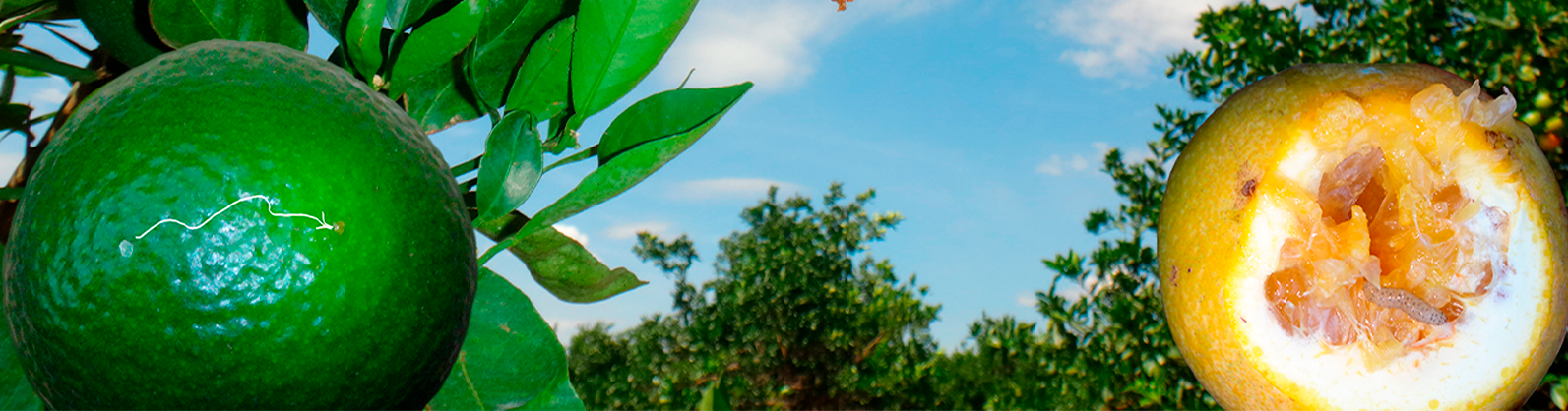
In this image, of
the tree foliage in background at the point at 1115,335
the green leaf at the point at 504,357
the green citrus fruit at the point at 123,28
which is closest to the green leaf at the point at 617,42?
the green leaf at the point at 504,357

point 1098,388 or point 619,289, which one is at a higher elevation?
point 619,289

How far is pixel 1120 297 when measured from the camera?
1.89m

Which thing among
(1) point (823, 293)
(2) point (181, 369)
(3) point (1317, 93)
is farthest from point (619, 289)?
(1) point (823, 293)

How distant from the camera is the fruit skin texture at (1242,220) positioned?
3.10 feet

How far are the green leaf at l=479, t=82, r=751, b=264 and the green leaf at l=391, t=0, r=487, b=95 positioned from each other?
96 millimetres

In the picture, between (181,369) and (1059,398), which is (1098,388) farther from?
(181,369)

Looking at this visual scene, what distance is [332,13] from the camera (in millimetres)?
459

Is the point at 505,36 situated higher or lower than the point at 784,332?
higher

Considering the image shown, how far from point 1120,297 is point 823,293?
1.13m

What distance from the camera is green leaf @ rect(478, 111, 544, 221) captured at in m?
0.44

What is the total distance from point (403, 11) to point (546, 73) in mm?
74

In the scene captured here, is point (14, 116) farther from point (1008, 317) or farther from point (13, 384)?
point (1008, 317)

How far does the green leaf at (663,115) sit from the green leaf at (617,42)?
0.02 metres

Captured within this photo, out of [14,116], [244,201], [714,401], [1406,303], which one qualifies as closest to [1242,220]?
[1406,303]
